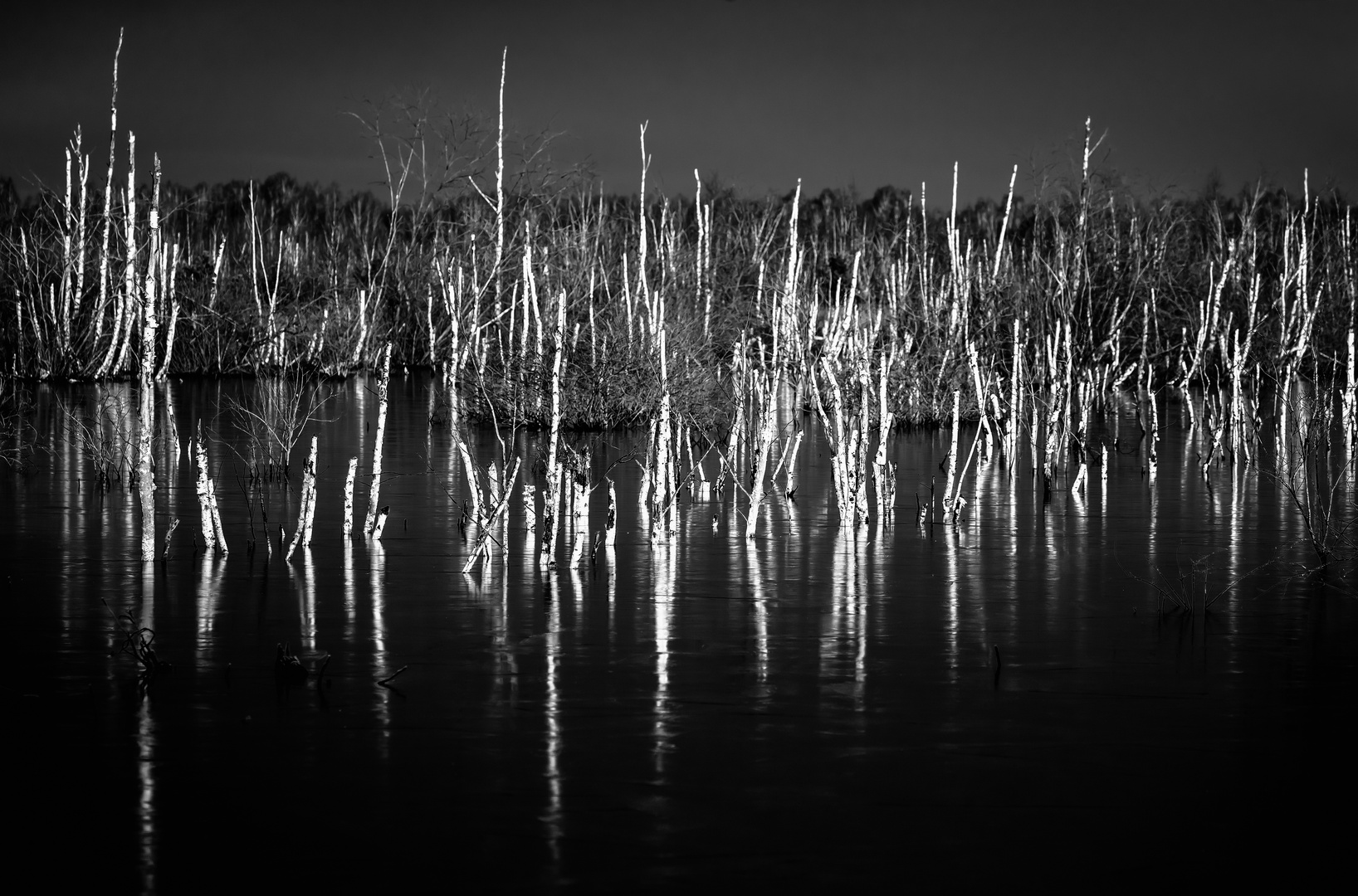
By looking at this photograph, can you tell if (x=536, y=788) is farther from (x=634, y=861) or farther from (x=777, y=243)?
(x=777, y=243)

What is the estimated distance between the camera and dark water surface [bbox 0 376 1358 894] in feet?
21.1

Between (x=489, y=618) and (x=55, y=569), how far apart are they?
4.25m

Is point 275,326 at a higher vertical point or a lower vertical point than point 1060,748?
higher

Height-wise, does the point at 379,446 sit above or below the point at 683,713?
above

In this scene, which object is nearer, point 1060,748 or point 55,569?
point 1060,748

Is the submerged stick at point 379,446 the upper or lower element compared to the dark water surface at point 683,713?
upper

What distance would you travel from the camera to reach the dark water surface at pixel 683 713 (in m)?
6.44

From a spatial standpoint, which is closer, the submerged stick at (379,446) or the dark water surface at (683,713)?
the dark water surface at (683,713)

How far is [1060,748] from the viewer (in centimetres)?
781

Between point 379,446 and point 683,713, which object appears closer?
point 683,713

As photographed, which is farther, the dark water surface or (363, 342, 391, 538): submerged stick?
(363, 342, 391, 538): submerged stick

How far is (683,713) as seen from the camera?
27.8 ft

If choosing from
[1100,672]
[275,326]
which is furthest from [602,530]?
[275,326]

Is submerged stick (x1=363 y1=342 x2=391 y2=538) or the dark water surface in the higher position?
submerged stick (x1=363 y1=342 x2=391 y2=538)
